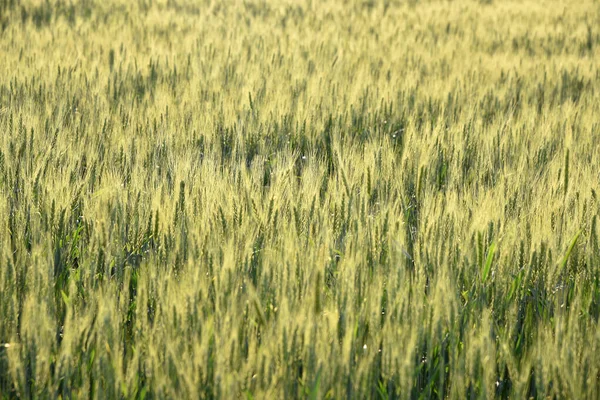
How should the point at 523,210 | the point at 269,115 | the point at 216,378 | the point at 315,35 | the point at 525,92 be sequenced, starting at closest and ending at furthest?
the point at 216,378 < the point at 523,210 < the point at 269,115 < the point at 525,92 < the point at 315,35

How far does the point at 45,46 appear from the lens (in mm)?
3998

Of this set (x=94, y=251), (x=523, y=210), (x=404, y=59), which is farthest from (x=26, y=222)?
(x=404, y=59)

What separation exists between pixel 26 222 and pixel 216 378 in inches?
29.6

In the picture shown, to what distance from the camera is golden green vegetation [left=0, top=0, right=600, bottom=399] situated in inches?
34.4

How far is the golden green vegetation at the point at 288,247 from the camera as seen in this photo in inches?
34.4

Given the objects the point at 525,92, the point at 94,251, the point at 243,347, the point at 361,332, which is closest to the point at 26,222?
the point at 94,251

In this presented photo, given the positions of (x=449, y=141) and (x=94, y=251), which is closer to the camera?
(x=94, y=251)

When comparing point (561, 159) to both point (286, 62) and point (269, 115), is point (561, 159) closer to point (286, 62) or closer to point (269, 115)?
point (269, 115)

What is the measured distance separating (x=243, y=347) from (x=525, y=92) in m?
2.92

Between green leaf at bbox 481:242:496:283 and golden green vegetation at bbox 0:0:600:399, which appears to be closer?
golden green vegetation at bbox 0:0:600:399

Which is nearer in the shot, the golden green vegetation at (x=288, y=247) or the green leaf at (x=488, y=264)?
the golden green vegetation at (x=288, y=247)

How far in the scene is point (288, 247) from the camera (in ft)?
3.73

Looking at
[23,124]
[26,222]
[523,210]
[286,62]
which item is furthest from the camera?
[286,62]

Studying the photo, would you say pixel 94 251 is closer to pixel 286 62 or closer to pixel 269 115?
pixel 269 115
